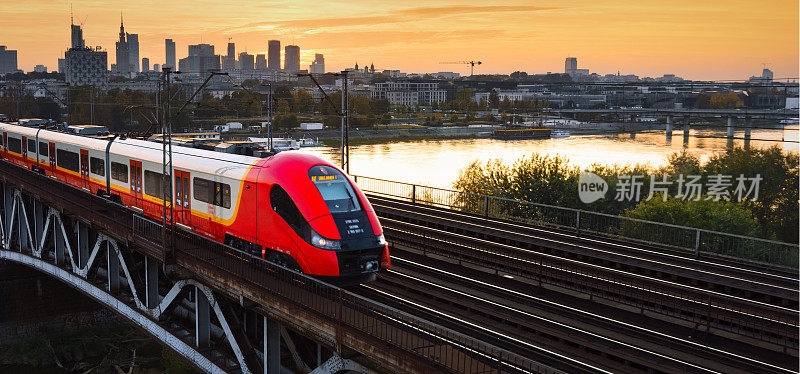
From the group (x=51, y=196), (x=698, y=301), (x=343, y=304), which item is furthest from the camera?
(x=51, y=196)

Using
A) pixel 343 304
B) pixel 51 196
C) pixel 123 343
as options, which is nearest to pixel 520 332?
pixel 343 304

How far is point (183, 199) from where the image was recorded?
808 inches

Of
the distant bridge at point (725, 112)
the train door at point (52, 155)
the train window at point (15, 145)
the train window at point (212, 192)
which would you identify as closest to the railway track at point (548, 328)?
the train window at point (212, 192)

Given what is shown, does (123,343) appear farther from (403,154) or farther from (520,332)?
(403,154)

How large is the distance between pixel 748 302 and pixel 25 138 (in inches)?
1307

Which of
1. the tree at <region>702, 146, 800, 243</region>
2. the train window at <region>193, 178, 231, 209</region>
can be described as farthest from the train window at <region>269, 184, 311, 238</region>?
the tree at <region>702, 146, 800, 243</region>

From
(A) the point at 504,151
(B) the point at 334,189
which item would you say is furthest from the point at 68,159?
(A) the point at 504,151

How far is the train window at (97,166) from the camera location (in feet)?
86.9

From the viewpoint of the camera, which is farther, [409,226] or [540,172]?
[540,172]

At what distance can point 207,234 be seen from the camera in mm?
19344

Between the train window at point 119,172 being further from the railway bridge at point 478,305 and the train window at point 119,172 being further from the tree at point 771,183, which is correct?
the tree at point 771,183

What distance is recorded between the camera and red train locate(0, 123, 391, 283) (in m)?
15.4

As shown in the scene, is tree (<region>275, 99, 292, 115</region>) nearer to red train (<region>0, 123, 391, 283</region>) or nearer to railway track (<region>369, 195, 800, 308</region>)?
railway track (<region>369, 195, 800, 308</region>)

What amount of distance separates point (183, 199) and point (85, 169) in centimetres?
999
